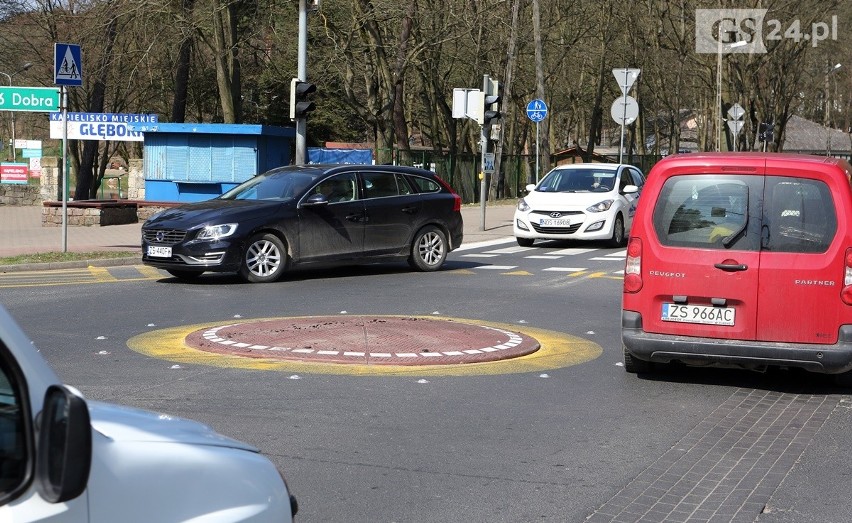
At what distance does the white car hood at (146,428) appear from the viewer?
2740mm

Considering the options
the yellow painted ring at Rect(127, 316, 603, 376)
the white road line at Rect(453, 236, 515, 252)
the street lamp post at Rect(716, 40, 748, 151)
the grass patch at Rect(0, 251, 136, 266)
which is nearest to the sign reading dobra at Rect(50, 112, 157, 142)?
the white road line at Rect(453, 236, 515, 252)

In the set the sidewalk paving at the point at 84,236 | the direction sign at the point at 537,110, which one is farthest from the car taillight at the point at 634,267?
the direction sign at the point at 537,110

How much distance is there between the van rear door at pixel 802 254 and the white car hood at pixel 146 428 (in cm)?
640

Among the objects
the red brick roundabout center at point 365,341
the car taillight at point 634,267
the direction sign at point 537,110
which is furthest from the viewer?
the direction sign at point 537,110

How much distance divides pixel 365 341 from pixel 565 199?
13401 mm

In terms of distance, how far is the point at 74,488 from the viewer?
2.28 metres

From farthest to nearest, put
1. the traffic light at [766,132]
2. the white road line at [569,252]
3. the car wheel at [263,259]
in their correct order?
the traffic light at [766,132], the white road line at [569,252], the car wheel at [263,259]

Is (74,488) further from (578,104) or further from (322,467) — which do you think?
(578,104)

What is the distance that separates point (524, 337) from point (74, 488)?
9.23 meters

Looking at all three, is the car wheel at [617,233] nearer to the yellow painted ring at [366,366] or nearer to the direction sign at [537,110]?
the direction sign at [537,110]

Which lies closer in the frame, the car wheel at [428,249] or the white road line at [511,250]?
the car wheel at [428,249]

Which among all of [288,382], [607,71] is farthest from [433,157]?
[288,382]

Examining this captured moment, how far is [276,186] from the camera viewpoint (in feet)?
55.9

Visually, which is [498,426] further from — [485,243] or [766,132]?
[766,132]
